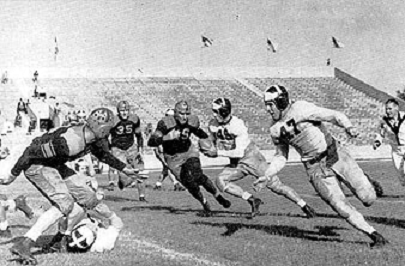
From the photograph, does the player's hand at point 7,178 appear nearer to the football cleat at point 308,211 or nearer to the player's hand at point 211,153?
the player's hand at point 211,153

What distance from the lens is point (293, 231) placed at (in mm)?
9711

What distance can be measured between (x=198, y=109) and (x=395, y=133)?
3442cm

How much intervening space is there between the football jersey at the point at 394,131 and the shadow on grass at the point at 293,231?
356 cm

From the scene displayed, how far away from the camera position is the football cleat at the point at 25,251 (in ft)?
23.9

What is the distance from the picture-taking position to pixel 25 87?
46.6m

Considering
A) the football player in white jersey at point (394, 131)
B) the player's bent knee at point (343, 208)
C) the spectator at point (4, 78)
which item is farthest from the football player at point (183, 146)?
the spectator at point (4, 78)

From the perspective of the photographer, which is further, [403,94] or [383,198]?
[403,94]

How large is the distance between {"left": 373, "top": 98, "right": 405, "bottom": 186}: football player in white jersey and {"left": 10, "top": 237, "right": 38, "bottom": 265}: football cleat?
692 centimetres

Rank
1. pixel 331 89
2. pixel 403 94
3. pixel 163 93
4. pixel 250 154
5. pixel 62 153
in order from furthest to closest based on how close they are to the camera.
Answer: pixel 403 94, pixel 331 89, pixel 163 93, pixel 250 154, pixel 62 153

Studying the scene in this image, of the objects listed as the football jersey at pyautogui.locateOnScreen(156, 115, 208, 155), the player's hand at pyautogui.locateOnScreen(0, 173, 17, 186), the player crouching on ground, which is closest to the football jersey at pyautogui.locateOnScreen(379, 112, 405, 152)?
the football jersey at pyautogui.locateOnScreen(156, 115, 208, 155)

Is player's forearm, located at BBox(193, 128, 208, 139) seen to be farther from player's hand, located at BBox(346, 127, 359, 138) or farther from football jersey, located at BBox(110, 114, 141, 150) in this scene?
player's hand, located at BBox(346, 127, 359, 138)

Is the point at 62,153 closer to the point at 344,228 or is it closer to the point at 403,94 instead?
the point at 344,228

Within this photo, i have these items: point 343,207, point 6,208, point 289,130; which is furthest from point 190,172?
point 343,207

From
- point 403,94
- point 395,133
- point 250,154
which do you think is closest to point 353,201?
point 395,133
